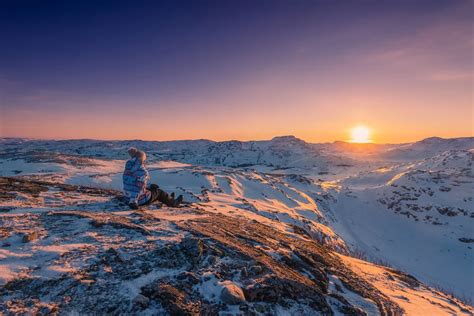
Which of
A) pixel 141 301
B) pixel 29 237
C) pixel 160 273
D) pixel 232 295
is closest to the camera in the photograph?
pixel 141 301

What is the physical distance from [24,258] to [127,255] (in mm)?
1584

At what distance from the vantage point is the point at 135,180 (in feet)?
26.1

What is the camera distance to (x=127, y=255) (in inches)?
193

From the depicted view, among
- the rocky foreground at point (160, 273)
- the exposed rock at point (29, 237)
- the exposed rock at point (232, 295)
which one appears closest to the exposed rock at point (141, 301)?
the rocky foreground at point (160, 273)

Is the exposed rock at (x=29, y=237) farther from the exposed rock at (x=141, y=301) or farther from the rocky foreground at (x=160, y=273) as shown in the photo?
the exposed rock at (x=141, y=301)

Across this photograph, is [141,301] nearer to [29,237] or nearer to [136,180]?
[29,237]

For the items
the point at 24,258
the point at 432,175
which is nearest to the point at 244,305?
the point at 24,258

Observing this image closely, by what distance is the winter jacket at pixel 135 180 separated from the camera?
310 inches

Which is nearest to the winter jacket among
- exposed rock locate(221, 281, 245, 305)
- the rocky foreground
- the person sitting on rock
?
the person sitting on rock

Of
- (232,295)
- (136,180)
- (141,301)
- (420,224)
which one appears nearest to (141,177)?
(136,180)

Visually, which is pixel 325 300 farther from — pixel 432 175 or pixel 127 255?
pixel 432 175

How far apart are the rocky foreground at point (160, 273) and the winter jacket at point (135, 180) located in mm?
691

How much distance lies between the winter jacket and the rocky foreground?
27.2 inches

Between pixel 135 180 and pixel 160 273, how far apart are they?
4.12 meters
